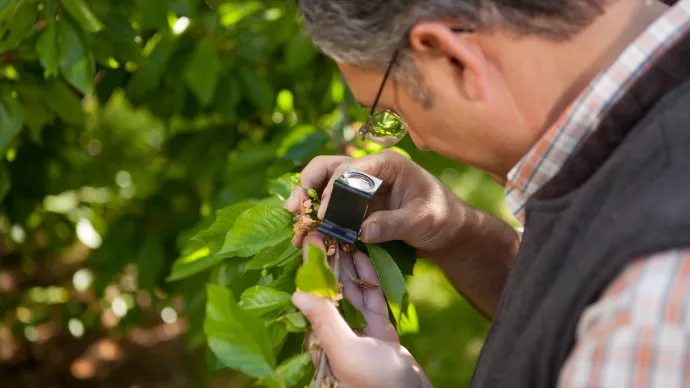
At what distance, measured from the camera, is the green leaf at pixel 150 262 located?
10.00 ft

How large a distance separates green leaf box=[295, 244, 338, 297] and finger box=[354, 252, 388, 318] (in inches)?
7.2

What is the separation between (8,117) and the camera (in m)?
2.16

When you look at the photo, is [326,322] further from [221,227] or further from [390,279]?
[221,227]

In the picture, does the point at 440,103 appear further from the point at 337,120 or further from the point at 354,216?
the point at 337,120

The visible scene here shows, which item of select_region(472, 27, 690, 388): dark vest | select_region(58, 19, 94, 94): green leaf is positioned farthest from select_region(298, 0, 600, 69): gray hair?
select_region(58, 19, 94, 94): green leaf

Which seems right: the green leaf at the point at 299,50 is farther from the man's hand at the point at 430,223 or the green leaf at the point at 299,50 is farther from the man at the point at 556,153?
the man at the point at 556,153

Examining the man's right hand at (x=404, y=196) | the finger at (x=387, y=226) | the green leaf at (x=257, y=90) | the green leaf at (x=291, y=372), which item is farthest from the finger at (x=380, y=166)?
the green leaf at (x=257, y=90)

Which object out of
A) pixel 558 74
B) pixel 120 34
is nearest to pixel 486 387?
pixel 558 74

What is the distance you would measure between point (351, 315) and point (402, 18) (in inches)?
21.3

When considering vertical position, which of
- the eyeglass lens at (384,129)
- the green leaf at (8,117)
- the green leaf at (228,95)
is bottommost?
the green leaf at (228,95)

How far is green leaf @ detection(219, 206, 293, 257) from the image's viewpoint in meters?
1.48

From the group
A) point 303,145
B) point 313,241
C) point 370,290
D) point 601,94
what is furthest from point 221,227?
point 601,94

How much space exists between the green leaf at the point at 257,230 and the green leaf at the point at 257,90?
113 centimetres

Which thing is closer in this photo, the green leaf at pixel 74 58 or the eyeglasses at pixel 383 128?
the eyeglasses at pixel 383 128
